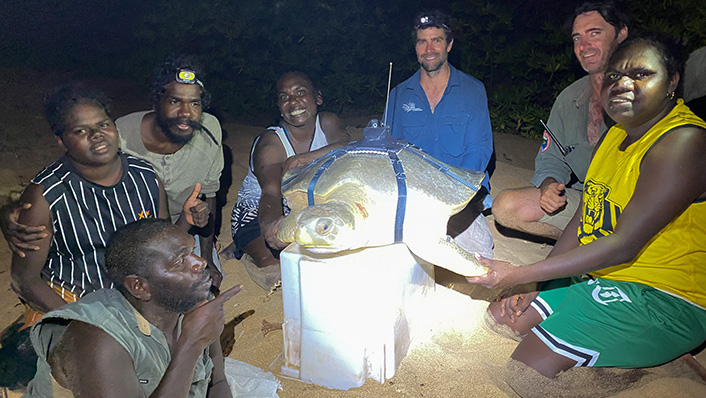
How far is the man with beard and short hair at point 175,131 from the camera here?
8.27 feet

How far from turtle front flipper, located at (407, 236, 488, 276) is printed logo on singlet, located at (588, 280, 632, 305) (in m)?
0.58

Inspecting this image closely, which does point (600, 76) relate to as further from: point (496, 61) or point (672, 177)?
point (496, 61)

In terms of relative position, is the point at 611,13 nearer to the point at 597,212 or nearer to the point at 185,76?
the point at 597,212

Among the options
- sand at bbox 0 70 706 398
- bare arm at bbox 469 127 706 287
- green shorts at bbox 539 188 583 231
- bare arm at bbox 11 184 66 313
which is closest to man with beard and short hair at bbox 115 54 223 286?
sand at bbox 0 70 706 398

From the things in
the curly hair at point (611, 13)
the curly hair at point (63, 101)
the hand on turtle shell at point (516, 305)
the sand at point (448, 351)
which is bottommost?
the sand at point (448, 351)

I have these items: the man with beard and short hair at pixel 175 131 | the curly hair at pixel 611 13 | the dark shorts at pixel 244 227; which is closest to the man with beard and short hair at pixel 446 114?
the curly hair at pixel 611 13

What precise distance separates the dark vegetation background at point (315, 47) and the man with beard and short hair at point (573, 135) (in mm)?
2824

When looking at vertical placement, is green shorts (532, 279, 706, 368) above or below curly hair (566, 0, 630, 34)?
below

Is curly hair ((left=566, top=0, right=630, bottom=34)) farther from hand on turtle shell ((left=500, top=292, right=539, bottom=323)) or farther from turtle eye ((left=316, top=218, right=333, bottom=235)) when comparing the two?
turtle eye ((left=316, top=218, right=333, bottom=235))

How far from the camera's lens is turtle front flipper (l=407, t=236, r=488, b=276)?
1723mm

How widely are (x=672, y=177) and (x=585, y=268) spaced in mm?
435

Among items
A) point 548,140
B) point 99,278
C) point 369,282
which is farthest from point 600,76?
point 99,278

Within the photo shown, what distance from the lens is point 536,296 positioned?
2.25 metres

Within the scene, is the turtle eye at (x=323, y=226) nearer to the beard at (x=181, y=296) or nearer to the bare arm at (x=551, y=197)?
the beard at (x=181, y=296)
